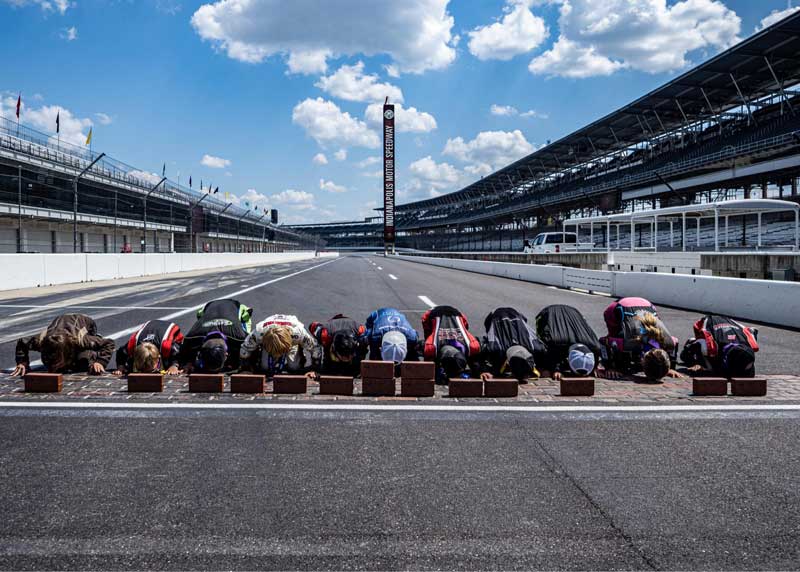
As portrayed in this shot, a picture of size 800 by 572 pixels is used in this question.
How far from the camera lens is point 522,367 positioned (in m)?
5.65

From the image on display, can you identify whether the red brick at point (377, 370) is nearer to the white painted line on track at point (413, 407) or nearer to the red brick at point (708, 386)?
the white painted line on track at point (413, 407)

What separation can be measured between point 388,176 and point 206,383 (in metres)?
88.5

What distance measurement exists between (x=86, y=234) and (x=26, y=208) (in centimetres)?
986

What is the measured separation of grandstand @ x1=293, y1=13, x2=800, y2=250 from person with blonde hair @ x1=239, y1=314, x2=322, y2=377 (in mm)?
25592

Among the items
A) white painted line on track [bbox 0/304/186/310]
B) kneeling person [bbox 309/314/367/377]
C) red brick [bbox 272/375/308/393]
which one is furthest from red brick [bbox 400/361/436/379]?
white painted line on track [bbox 0/304/186/310]

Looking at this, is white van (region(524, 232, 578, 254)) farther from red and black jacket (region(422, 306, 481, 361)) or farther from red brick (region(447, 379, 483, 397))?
red brick (region(447, 379, 483, 397))

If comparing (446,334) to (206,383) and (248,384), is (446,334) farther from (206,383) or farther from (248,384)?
(206,383)

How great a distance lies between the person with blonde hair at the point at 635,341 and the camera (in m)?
6.05

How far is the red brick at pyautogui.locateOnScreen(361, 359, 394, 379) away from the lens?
534 centimetres

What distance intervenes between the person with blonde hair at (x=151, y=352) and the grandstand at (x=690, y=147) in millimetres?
26403

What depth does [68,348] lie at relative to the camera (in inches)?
232

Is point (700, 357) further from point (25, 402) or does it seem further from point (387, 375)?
point (25, 402)

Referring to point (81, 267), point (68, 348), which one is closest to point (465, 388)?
point (68, 348)

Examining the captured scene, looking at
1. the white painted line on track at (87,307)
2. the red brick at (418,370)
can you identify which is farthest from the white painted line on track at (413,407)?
the white painted line on track at (87,307)
